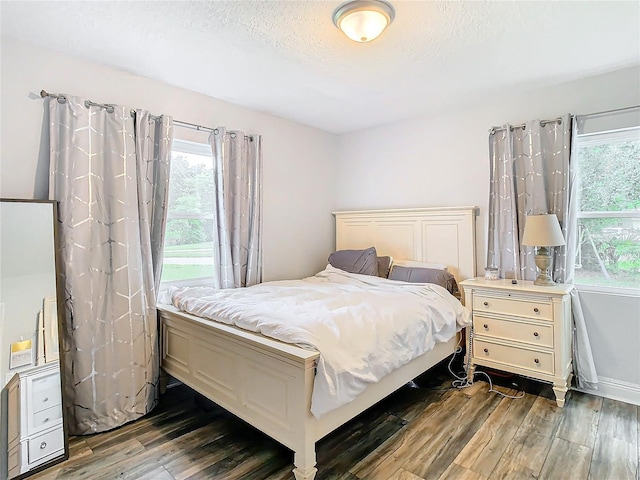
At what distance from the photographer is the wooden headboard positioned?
328 cm

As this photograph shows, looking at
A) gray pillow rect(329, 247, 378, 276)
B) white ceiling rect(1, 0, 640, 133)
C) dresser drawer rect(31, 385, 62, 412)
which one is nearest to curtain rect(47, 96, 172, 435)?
dresser drawer rect(31, 385, 62, 412)

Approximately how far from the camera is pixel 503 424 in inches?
88.6

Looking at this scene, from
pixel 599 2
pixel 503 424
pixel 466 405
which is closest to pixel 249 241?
pixel 466 405

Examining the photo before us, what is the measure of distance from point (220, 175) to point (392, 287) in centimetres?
179

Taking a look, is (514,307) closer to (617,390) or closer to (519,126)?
(617,390)

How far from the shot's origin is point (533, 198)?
2.86 meters

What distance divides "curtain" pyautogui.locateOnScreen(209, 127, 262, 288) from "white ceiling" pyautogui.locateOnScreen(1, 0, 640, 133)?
446 millimetres

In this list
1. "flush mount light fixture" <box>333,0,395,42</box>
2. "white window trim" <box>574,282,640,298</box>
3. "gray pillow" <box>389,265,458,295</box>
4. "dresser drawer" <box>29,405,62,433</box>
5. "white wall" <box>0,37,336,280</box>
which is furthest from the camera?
"gray pillow" <box>389,265,458,295</box>

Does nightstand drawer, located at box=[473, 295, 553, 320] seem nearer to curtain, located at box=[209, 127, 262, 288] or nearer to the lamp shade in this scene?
the lamp shade

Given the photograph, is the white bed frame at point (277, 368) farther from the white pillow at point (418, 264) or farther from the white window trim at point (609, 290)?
the white window trim at point (609, 290)

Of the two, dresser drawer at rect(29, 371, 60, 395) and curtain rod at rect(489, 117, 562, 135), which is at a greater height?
curtain rod at rect(489, 117, 562, 135)

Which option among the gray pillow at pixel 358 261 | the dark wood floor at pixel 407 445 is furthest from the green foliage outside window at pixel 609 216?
the gray pillow at pixel 358 261

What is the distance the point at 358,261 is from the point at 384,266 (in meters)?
0.27

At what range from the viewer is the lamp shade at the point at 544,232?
2.56 meters
